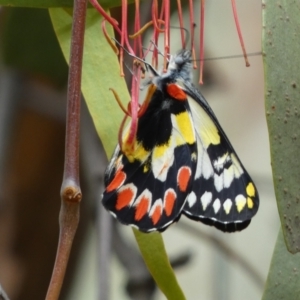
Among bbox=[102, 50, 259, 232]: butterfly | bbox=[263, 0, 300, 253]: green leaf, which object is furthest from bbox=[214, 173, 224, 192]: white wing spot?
bbox=[263, 0, 300, 253]: green leaf

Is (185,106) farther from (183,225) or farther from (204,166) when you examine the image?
(183,225)

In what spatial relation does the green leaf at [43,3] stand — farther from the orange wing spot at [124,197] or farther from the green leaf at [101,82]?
the orange wing spot at [124,197]

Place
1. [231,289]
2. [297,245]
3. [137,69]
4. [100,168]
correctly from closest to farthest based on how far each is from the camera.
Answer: [297,245], [137,69], [100,168], [231,289]

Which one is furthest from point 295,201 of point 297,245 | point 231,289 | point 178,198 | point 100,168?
point 231,289

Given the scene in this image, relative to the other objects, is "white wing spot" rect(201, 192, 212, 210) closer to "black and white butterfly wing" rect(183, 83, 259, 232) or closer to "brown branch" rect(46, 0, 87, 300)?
"black and white butterfly wing" rect(183, 83, 259, 232)

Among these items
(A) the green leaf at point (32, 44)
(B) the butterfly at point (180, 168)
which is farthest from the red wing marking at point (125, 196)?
(A) the green leaf at point (32, 44)

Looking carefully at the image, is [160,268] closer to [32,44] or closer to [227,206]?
[227,206]
